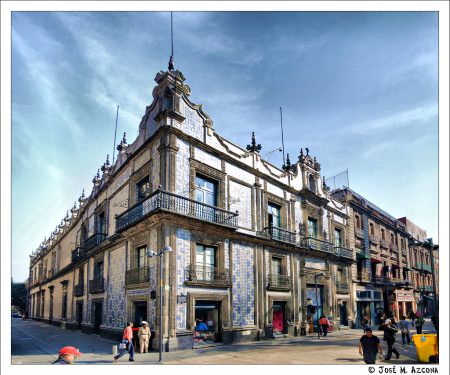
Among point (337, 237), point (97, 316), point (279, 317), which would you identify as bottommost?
point (97, 316)

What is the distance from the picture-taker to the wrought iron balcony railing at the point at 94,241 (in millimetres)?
22608

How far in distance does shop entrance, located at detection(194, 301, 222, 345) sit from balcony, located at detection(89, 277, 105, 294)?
7.25 m

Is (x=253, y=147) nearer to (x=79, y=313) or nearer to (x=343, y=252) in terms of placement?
(x=343, y=252)

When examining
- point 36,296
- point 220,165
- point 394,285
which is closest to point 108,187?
point 220,165

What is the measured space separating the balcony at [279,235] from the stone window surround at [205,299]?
4.39 m

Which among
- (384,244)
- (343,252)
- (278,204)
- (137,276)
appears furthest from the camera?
(384,244)

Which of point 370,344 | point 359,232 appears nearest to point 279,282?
point 370,344

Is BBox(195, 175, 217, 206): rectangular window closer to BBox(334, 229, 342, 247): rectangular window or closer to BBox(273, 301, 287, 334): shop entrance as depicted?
BBox(273, 301, 287, 334): shop entrance

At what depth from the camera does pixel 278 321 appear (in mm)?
20391

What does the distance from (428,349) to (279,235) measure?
10.3 m

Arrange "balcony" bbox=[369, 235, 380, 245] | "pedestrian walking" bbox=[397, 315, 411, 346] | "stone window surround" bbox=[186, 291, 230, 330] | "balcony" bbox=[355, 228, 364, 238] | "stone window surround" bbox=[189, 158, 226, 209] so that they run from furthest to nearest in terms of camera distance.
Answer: "balcony" bbox=[369, 235, 380, 245] < "balcony" bbox=[355, 228, 364, 238] < "stone window surround" bbox=[189, 158, 226, 209] < "pedestrian walking" bbox=[397, 315, 411, 346] < "stone window surround" bbox=[186, 291, 230, 330]

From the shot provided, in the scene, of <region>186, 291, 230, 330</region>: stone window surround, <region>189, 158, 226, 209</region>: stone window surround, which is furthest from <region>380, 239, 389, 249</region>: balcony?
<region>186, 291, 230, 330</region>: stone window surround

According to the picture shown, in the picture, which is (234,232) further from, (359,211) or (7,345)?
(359,211)

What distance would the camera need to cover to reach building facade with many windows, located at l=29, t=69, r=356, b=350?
1562 cm
